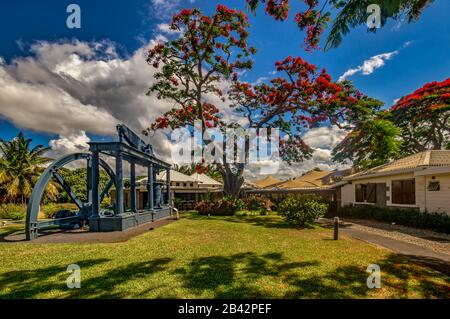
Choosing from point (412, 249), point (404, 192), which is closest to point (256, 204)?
point (404, 192)

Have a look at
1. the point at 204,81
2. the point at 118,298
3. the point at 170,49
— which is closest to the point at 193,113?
the point at 204,81

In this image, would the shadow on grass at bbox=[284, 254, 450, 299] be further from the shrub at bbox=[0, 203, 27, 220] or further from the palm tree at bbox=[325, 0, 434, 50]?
the shrub at bbox=[0, 203, 27, 220]

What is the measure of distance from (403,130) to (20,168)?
116 ft

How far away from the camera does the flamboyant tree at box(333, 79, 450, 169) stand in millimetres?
17016

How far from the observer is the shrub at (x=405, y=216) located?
1032 cm

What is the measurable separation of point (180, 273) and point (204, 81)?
49.6 ft

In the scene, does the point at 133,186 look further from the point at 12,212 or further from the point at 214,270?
the point at 12,212

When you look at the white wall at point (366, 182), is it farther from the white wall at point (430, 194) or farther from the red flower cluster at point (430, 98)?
the red flower cluster at point (430, 98)

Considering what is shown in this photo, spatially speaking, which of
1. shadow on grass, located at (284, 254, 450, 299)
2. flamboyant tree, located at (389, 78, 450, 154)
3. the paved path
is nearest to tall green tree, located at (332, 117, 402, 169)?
flamboyant tree, located at (389, 78, 450, 154)

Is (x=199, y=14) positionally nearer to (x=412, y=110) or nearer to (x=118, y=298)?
(x=118, y=298)

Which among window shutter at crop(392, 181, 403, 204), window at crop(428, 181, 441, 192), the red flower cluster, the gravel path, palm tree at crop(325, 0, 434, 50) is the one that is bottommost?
the gravel path

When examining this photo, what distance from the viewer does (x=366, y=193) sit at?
17.1 metres

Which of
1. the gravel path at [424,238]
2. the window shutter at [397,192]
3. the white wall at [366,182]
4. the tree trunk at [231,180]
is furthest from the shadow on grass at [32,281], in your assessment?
the window shutter at [397,192]

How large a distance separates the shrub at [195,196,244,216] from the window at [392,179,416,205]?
32.1 feet
